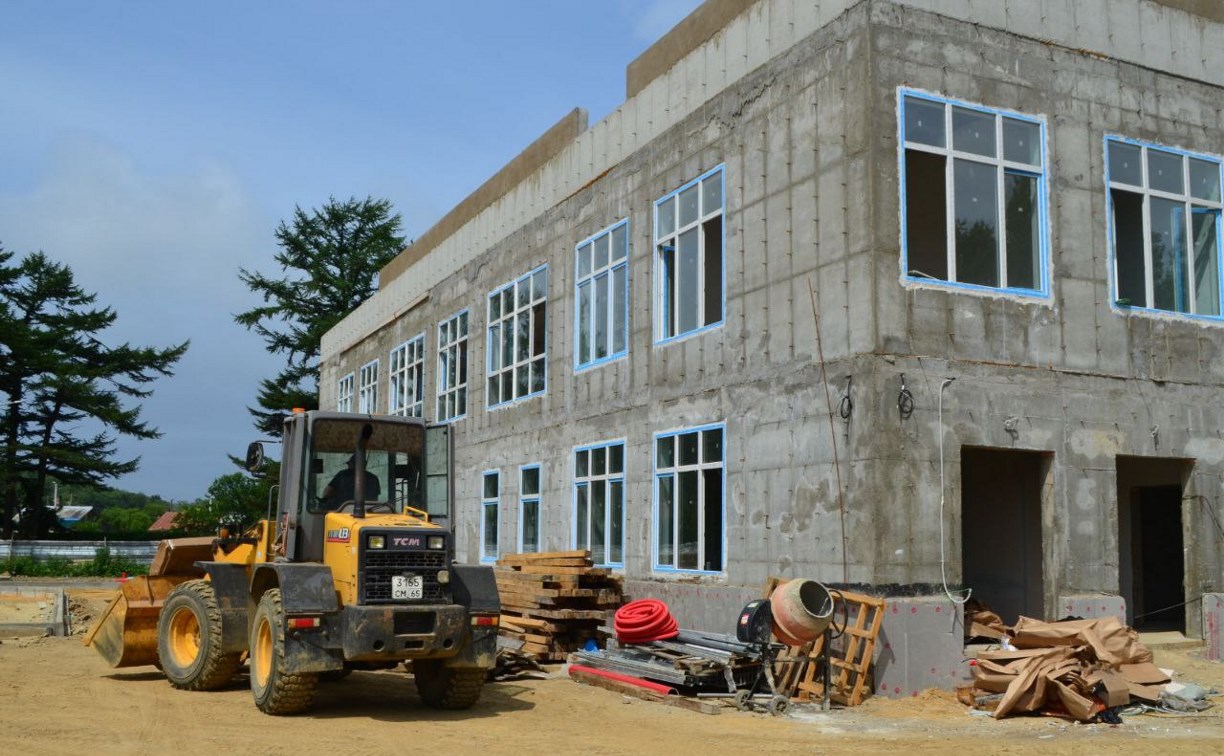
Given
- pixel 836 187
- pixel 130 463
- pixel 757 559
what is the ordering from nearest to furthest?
pixel 836 187 → pixel 757 559 → pixel 130 463

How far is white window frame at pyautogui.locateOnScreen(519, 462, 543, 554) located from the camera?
23.0 metres

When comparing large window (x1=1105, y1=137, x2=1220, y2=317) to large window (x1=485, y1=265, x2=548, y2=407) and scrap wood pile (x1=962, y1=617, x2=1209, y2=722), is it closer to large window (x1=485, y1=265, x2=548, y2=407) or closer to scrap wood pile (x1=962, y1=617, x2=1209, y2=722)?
scrap wood pile (x1=962, y1=617, x2=1209, y2=722)

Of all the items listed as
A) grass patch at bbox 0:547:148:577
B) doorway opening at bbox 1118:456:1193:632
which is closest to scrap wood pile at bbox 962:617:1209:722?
doorway opening at bbox 1118:456:1193:632

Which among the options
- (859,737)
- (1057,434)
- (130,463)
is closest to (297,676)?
(859,737)

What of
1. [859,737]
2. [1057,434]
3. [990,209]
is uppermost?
[990,209]

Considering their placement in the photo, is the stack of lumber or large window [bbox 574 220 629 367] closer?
the stack of lumber

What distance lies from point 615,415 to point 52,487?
60.0 m

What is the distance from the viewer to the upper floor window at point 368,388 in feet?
120

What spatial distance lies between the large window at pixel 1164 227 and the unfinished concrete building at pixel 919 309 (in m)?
0.04

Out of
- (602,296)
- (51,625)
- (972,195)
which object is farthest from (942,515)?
(51,625)

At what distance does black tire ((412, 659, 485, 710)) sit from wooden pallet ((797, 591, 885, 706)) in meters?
3.72

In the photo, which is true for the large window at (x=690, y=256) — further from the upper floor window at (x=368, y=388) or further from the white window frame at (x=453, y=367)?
the upper floor window at (x=368, y=388)

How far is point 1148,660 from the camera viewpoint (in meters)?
13.0

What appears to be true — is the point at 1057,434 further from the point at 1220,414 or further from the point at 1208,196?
the point at 1208,196
